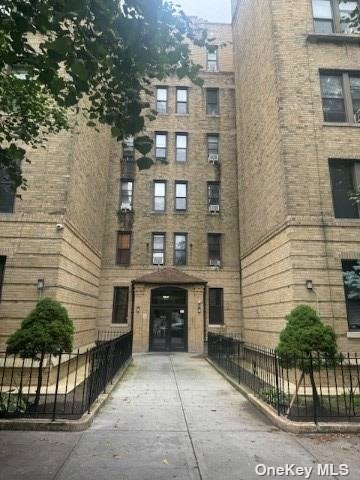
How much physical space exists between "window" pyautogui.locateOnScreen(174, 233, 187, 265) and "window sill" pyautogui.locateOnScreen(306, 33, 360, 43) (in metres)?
12.5

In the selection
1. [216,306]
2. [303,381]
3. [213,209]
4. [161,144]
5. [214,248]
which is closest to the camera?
[303,381]

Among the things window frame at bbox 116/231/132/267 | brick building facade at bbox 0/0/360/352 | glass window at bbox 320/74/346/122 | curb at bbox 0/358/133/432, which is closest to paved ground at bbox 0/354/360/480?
curb at bbox 0/358/133/432

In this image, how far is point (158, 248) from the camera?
2214cm

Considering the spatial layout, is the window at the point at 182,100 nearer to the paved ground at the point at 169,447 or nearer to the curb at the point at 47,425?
the paved ground at the point at 169,447

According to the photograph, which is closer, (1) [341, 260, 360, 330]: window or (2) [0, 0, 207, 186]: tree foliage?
(2) [0, 0, 207, 186]: tree foliage

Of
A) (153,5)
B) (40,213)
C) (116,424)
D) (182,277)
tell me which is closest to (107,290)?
(182,277)

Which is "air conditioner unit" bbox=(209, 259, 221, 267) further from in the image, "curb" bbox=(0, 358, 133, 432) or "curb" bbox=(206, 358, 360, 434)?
"curb" bbox=(0, 358, 133, 432)

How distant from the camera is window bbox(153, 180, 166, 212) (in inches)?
898

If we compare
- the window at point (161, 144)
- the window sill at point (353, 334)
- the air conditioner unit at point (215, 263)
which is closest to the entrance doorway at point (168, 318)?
the air conditioner unit at point (215, 263)

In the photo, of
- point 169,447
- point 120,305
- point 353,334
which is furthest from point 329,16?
point 120,305

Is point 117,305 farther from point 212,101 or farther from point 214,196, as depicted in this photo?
point 212,101

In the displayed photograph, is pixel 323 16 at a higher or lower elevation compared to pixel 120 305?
higher

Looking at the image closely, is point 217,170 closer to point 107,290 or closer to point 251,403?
point 107,290

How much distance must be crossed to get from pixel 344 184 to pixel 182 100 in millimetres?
15527
